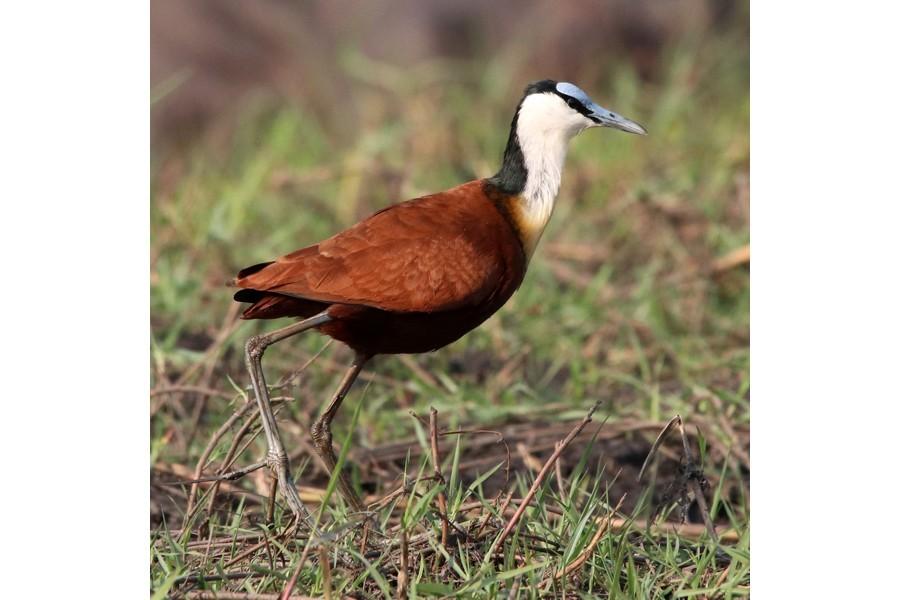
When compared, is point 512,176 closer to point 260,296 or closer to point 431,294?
point 431,294

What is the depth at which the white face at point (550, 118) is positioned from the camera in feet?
8.79

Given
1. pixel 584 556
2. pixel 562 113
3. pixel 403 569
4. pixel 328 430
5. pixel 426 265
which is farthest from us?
pixel 328 430

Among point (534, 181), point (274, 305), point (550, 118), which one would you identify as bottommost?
point (274, 305)

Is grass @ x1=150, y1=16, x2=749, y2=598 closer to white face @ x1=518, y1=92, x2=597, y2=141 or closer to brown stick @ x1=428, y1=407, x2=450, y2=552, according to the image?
brown stick @ x1=428, y1=407, x2=450, y2=552

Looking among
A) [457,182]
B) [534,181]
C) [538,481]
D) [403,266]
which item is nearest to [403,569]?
[538,481]

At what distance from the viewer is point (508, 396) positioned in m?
3.74

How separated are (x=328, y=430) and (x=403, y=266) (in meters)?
0.53

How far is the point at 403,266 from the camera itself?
2.52 metres

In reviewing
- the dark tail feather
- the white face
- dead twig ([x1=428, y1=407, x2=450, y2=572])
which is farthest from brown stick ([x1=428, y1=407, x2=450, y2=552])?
the white face

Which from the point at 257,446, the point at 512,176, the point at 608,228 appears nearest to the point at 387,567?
the point at 512,176

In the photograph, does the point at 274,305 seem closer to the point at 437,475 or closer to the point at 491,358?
the point at 437,475

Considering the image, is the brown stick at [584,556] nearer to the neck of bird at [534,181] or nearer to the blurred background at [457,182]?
the blurred background at [457,182]

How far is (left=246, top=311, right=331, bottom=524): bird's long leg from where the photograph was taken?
7.93 feet
